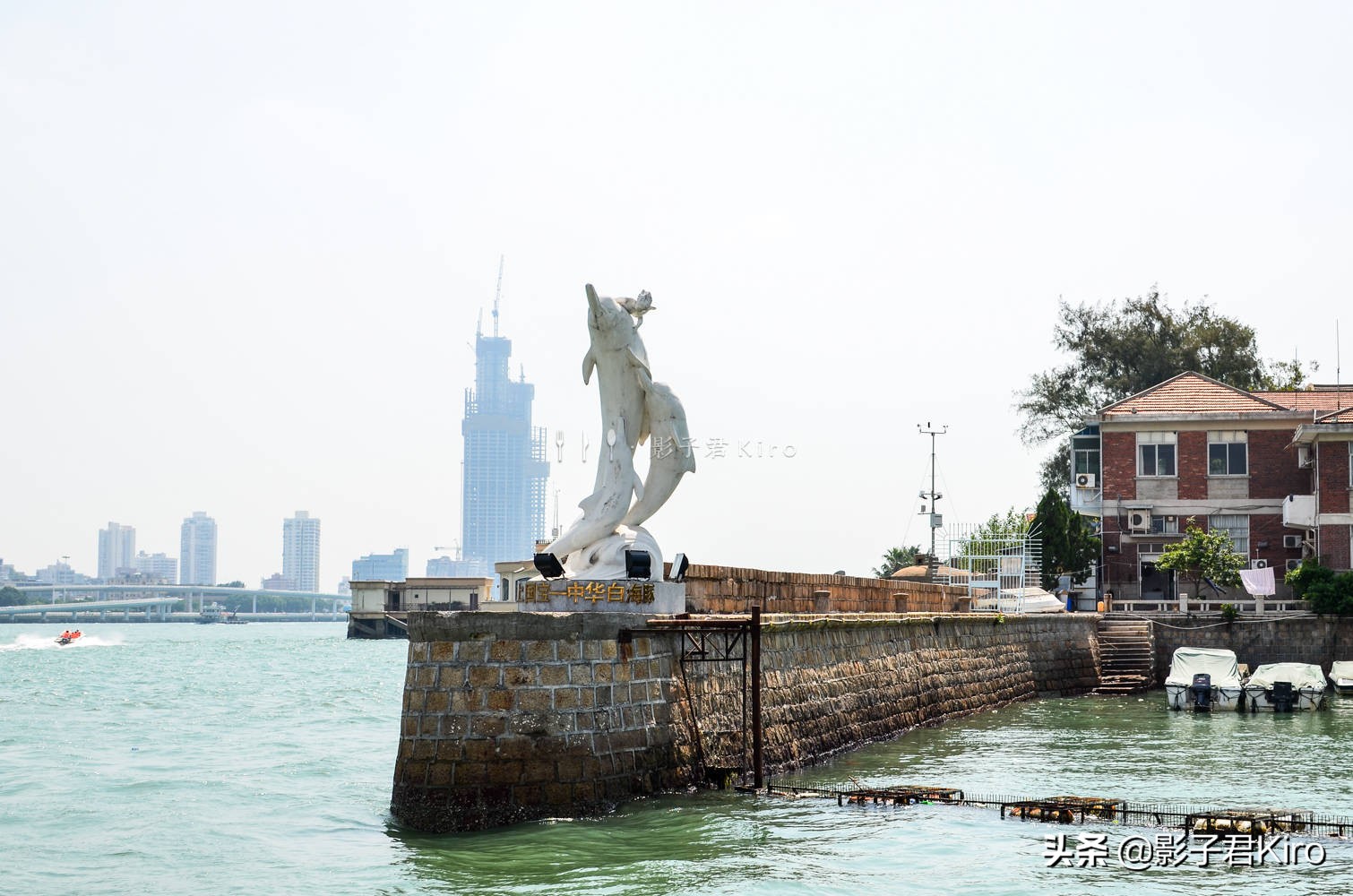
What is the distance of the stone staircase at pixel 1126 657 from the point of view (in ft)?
127

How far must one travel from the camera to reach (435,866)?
47.7 feet

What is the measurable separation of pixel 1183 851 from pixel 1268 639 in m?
26.8

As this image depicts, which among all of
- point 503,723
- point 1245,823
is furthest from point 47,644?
point 1245,823

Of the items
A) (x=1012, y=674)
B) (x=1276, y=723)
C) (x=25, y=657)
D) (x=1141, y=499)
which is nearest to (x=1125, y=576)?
(x=1141, y=499)

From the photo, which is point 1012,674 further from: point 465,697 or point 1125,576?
point 465,697

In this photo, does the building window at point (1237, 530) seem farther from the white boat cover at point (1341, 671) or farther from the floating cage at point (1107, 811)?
the floating cage at point (1107, 811)

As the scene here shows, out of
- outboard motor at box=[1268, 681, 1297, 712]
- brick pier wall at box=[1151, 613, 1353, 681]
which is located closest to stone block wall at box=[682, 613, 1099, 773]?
brick pier wall at box=[1151, 613, 1353, 681]

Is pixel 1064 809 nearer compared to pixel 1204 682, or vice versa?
pixel 1064 809

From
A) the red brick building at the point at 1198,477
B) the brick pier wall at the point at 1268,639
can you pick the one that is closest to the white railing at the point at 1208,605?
the brick pier wall at the point at 1268,639

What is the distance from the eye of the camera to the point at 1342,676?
120ft

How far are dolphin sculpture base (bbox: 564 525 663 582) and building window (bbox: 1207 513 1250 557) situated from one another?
30.8 meters

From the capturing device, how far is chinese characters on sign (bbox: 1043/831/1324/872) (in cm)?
1488

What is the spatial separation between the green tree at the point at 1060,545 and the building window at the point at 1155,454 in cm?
411

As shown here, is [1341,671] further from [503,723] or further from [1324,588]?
[503,723]
